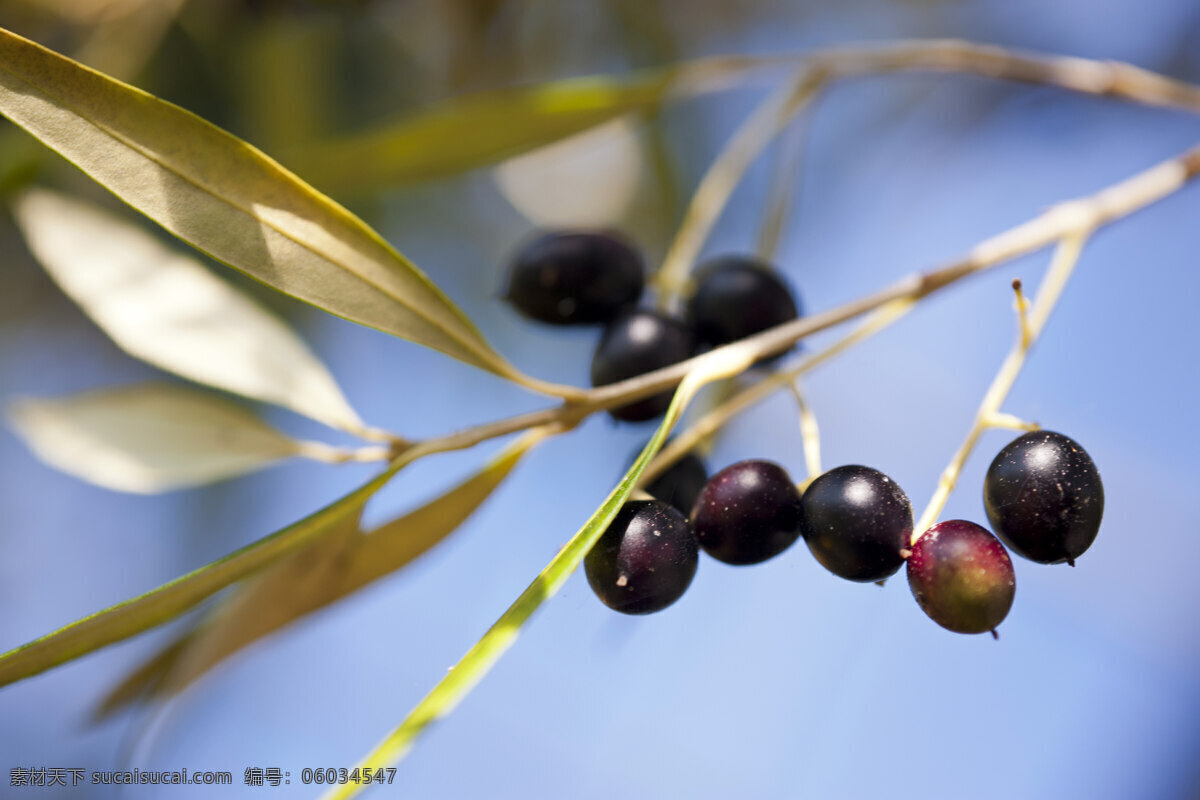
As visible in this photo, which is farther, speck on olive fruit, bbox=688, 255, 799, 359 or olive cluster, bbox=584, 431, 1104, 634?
speck on olive fruit, bbox=688, 255, 799, 359

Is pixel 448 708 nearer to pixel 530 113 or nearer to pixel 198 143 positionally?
pixel 198 143

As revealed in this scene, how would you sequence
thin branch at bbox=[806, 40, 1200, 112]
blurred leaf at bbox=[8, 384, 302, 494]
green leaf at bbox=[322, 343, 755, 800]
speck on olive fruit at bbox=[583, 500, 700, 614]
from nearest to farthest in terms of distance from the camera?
green leaf at bbox=[322, 343, 755, 800] < speck on olive fruit at bbox=[583, 500, 700, 614] < blurred leaf at bbox=[8, 384, 302, 494] < thin branch at bbox=[806, 40, 1200, 112]

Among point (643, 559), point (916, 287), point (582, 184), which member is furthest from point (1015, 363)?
point (582, 184)

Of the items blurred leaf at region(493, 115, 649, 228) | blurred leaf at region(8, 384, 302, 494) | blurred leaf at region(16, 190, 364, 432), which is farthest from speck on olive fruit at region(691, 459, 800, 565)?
blurred leaf at region(493, 115, 649, 228)

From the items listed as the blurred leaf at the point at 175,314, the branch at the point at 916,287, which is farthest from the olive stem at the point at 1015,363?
the blurred leaf at the point at 175,314

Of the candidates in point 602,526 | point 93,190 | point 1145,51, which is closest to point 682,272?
point 602,526

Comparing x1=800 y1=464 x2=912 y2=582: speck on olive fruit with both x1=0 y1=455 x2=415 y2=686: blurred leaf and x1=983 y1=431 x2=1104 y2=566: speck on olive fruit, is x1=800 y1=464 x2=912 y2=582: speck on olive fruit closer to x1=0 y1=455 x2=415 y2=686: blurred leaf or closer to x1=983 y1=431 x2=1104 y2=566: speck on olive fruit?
x1=983 y1=431 x2=1104 y2=566: speck on olive fruit

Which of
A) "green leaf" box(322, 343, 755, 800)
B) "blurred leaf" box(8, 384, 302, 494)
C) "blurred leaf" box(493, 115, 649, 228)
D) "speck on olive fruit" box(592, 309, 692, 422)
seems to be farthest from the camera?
"blurred leaf" box(493, 115, 649, 228)
